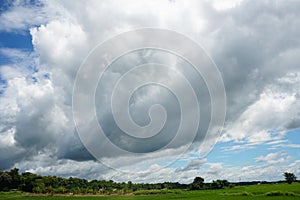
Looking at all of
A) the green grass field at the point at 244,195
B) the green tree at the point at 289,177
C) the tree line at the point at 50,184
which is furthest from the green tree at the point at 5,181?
the green tree at the point at 289,177

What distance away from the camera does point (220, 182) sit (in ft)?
370

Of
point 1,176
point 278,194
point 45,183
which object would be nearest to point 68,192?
point 45,183

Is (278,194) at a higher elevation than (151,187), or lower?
lower

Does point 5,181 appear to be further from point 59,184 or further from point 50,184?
point 59,184

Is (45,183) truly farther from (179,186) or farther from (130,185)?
(179,186)

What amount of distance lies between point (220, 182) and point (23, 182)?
67.8 meters

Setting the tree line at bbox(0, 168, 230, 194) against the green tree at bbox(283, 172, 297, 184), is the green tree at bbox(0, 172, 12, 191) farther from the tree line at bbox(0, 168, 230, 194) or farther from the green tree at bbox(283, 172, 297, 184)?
the green tree at bbox(283, 172, 297, 184)

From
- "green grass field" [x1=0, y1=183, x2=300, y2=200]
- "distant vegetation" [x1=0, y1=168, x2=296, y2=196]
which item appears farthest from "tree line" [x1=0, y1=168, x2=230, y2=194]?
"green grass field" [x1=0, y1=183, x2=300, y2=200]

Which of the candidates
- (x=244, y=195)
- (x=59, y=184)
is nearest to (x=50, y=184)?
(x=59, y=184)

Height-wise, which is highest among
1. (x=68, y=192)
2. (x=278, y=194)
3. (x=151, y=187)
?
(x=151, y=187)

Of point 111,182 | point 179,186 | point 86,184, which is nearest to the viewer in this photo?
point 86,184

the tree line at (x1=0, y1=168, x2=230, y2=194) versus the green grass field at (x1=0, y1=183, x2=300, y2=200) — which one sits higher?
the tree line at (x1=0, y1=168, x2=230, y2=194)

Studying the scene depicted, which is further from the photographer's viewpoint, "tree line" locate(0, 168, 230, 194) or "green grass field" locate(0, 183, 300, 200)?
"tree line" locate(0, 168, 230, 194)

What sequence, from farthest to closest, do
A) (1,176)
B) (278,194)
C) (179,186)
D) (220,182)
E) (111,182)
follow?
(179,186)
(111,182)
(220,182)
(1,176)
(278,194)
